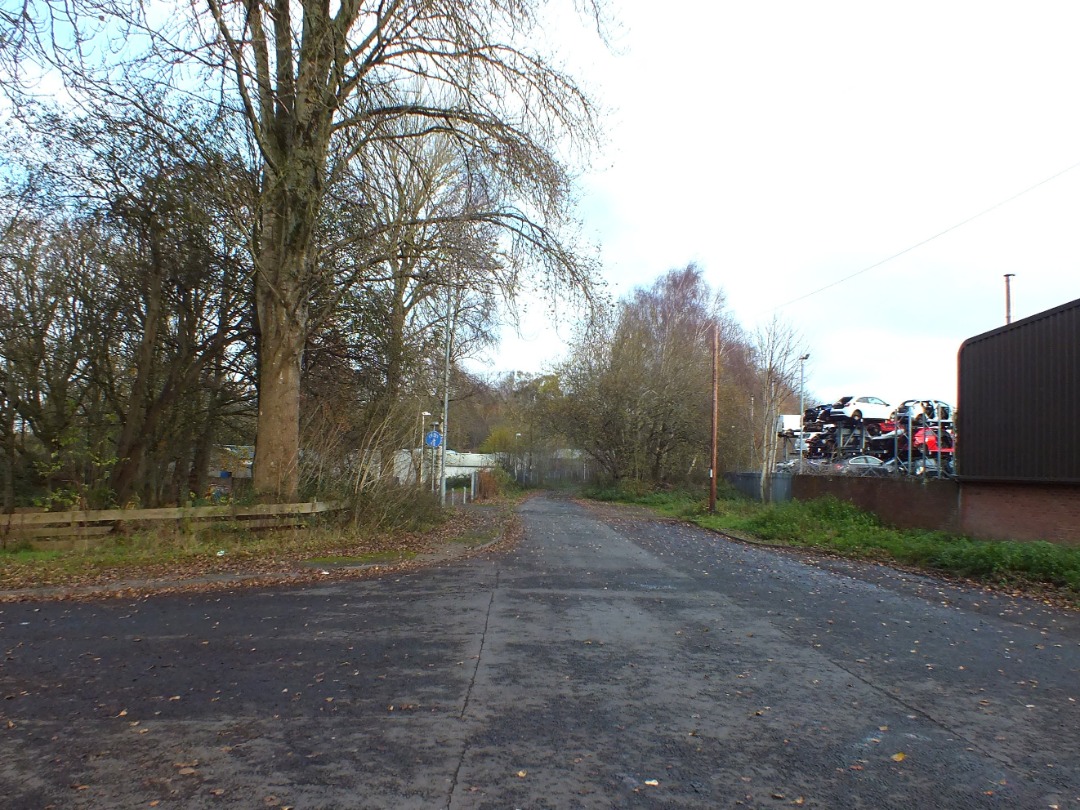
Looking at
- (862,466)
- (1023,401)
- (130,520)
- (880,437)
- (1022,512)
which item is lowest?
(130,520)

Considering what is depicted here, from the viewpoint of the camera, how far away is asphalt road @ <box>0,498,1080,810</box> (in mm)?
4422

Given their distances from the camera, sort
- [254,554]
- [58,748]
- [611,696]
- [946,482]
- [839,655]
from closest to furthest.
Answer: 1. [58,748]
2. [611,696]
3. [839,655]
4. [254,554]
5. [946,482]

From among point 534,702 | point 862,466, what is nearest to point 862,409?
point 862,466

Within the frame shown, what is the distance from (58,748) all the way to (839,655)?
640 centimetres

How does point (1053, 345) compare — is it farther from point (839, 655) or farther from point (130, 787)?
point (130, 787)

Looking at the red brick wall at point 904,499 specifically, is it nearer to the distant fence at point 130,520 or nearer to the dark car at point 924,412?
the dark car at point 924,412

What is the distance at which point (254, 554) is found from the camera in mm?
14508

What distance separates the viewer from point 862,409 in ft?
91.5

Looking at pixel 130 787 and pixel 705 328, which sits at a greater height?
pixel 705 328

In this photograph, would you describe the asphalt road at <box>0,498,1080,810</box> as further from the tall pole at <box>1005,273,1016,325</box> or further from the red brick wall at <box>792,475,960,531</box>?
the tall pole at <box>1005,273,1016,325</box>

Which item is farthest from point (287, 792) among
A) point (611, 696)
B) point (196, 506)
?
point (196, 506)

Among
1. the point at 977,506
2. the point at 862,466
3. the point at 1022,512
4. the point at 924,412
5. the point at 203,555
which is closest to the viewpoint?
the point at 203,555

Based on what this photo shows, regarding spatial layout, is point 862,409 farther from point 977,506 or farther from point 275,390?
point 275,390

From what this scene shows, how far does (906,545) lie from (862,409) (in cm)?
1170
